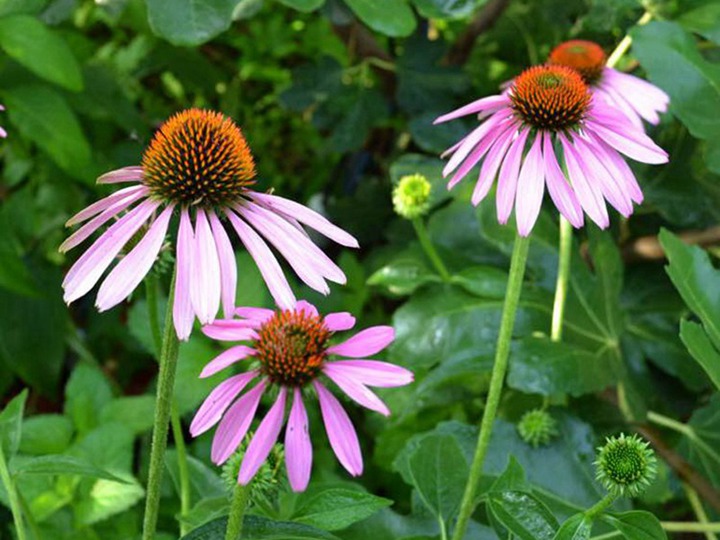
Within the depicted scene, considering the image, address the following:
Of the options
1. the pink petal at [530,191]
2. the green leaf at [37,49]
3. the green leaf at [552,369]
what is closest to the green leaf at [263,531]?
the pink petal at [530,191]

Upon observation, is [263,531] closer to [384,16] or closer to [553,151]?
[553,151]

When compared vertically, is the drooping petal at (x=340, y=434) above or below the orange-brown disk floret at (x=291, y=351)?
below

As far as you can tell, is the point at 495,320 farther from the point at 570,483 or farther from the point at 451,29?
the point at 451,29

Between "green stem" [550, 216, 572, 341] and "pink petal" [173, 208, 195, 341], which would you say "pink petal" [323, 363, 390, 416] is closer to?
"pink petal" [173, 208, 195, 341]

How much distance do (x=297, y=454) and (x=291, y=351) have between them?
0.21 ft

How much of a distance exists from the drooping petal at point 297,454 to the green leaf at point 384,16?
54cm

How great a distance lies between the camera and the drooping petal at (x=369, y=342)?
0.56m

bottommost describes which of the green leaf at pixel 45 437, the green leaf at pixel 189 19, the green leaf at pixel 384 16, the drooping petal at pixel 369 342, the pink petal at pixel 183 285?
the green leaf at pixel 45 437

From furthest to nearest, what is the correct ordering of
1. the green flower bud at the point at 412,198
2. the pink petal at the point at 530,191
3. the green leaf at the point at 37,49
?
the green leaf at the point at 37,49 → the green flower bud at the point at 412,198 → the pink petal at the point at 530,191

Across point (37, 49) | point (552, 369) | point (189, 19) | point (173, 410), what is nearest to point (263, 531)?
point (173, 410)

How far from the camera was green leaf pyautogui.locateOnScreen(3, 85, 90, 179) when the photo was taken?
4.05 feet

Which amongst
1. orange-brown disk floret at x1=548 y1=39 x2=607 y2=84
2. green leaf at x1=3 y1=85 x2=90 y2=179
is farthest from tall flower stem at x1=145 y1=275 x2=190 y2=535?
green leaf at x1=3 y1=85 x2=90 y2=179

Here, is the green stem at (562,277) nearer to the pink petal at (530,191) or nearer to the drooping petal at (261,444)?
the pink petal at (530,191)

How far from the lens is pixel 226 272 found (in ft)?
1.79
